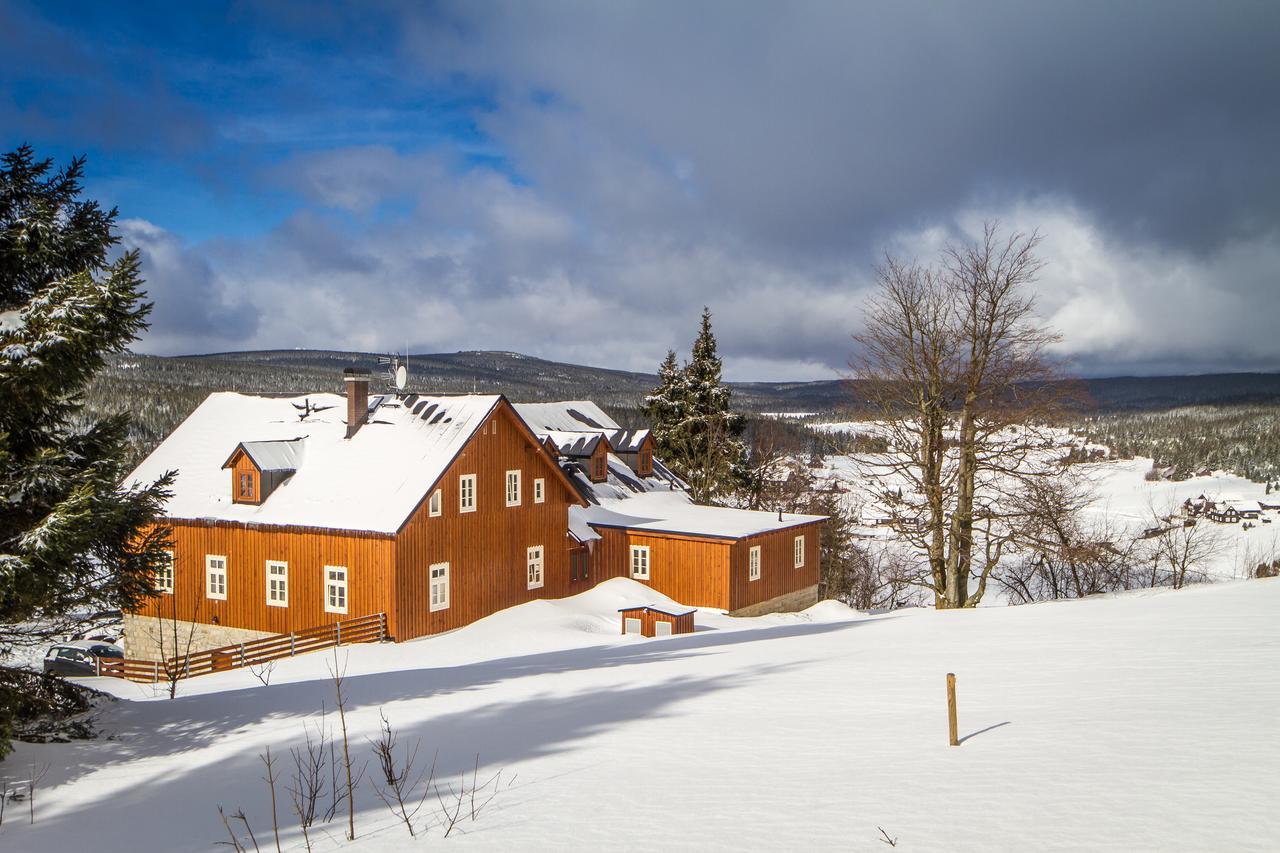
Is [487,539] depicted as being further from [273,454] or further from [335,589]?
[273,454]

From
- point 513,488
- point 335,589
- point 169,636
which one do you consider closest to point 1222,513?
point 513,488

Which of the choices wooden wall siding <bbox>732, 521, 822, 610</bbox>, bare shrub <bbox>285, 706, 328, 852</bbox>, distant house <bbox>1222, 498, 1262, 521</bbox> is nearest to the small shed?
wooden wall siding <bbox>732, 521, 822, 610</bbox>

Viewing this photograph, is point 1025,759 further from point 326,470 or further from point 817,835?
point 326,470

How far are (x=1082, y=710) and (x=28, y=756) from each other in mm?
12216

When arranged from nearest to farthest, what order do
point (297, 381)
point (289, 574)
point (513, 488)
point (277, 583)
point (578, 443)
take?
1. point (289, 574)
2. point (277, 583)
3. point (513, 488)
4. point (578, 443)
5. point (297, 381)

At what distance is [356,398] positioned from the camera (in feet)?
89.1

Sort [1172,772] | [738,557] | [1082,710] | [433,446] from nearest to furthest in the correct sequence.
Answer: [1172,772] < [1082,710] < [433,446] < [738,557]

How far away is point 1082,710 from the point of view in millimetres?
9000

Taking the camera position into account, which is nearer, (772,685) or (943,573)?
(772,685)

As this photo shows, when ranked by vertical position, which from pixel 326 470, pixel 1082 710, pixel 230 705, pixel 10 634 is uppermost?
pixel 326 470

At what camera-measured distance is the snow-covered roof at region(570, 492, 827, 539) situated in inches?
1198

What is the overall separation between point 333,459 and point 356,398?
2.35 metres

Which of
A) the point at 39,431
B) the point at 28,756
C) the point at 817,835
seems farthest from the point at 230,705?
the point at 817,835

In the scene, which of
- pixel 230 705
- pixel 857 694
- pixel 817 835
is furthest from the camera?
pixel 230 705
